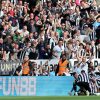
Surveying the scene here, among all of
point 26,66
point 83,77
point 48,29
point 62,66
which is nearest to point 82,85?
point 83,77

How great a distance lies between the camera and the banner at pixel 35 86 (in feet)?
51.2

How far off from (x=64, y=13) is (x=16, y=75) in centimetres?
456

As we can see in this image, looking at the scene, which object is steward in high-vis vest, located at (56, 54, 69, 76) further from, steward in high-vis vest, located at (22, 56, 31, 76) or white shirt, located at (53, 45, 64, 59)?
steward in high-vis vest, located at (22, 56, 31, 76)

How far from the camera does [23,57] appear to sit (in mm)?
16734

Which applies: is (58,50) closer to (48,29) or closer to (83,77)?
(48,29)

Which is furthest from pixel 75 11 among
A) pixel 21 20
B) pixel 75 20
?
pixel 21 20

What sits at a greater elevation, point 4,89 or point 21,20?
point 21,20

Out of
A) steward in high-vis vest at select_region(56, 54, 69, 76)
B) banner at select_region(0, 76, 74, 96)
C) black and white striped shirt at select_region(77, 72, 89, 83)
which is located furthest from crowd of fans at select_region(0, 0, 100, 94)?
banner at select_region(0, 76, 74, 96)

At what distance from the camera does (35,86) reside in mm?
15852

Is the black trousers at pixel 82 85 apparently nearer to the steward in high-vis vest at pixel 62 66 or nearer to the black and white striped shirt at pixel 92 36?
the steward in high-vis vest at pixel 62 66

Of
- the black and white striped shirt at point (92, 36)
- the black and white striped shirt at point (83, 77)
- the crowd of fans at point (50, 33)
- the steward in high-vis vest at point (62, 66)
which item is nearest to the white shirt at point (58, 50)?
the crowd of fans at point (50, 33)

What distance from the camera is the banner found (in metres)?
15.6

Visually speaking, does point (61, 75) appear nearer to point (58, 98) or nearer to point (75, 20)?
point (58, 98)

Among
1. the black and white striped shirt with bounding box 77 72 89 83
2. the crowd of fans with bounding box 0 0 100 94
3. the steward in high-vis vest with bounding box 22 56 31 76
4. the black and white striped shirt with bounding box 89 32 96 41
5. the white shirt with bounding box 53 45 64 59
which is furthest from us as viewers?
the black and white striped shirt with bounding box 89 32 96 41
